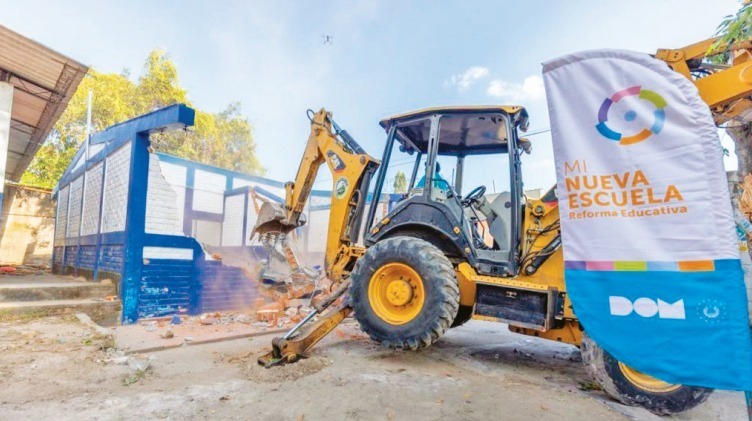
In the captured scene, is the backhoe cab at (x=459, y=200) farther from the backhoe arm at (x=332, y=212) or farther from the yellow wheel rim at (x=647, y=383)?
the yellow wheel rim at (x=647, y=383)

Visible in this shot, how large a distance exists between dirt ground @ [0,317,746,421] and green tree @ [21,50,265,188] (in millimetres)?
10277

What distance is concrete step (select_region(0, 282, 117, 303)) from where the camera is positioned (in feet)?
18.5

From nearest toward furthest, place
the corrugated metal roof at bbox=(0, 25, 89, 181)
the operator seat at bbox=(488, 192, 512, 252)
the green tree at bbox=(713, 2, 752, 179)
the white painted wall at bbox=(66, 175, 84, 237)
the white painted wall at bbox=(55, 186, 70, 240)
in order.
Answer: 1. the green tree at bbox=(713, 2, 752, 179)
2. the operator seat at bbox=(488, 192, 512, 252)
3. the corrugated metal roof at bbox=(0, 25, 89, 181)
4. the white painted wall at bbox=(66, 175, 84, 237)
5. the white painted wall at bbox=(55, 186, 70, 240)

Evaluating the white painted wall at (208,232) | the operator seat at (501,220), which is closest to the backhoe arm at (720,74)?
the operator seat at (501,220)

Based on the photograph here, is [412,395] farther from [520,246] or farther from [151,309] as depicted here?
[151,309]

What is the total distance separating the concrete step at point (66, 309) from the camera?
5.09 metres

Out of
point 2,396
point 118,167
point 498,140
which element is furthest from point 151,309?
point 498,140

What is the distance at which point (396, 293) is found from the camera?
4094 mm

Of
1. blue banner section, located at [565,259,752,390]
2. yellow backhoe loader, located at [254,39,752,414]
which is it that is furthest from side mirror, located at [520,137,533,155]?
blue banner section, located at [565,259,752,390]

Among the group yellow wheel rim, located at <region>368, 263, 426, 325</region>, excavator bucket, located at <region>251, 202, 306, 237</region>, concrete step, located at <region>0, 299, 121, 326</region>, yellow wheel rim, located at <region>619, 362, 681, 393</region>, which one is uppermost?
excavator bucket, located at <region>251, 202, 306, 237</region>

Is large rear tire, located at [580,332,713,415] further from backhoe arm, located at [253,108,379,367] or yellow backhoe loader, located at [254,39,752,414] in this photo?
backhoe arm, located at [253,108,379,367]

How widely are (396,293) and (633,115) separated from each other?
291 centimetres

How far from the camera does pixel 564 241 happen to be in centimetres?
168

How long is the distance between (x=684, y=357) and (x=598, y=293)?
34cm
